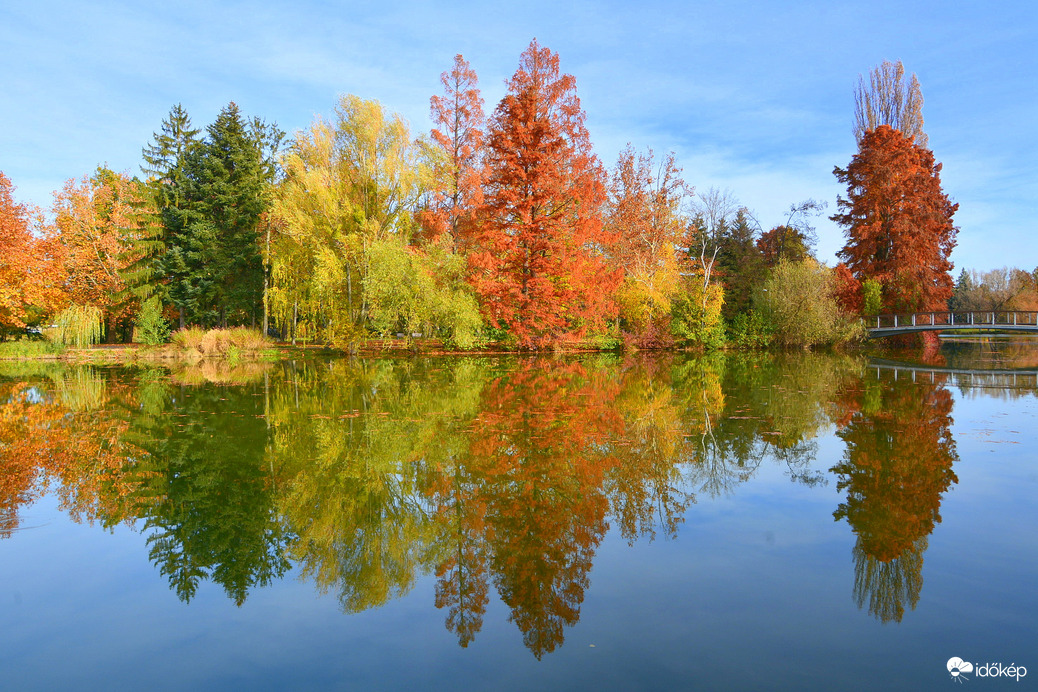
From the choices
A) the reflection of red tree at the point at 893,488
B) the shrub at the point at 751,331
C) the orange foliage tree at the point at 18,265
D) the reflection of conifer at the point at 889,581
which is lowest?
the reflection of conifer at the point at 889,581

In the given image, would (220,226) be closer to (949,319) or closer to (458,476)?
(458,476)

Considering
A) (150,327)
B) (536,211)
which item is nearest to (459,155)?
(536,211)

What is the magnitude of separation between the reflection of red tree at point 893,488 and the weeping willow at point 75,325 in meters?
30.8

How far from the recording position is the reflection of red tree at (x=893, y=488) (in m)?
4.29

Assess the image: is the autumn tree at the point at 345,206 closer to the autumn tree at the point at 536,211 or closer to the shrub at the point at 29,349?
the autumn tree at the point at 536,211

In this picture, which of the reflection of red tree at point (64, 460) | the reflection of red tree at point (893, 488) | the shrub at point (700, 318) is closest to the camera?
the reflection of red tree at point (893, 488)

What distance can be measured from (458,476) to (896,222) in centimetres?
3492

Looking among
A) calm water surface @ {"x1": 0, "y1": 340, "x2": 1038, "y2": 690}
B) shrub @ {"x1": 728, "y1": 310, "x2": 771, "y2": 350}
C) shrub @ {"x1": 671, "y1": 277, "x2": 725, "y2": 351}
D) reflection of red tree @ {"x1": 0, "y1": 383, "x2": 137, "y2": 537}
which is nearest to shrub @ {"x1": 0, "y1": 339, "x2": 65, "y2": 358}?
reflection of red tree @ {"x1": 0, "y1": 383, "x2": 137, "y2": 537}

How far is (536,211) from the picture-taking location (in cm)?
2602

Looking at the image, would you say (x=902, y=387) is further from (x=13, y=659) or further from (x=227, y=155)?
(x=227, y=155)

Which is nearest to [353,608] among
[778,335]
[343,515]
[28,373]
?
[343,515]

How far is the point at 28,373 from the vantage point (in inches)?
822

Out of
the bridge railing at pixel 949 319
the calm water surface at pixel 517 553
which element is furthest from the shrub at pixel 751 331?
the calm water surface at pixel 517 553

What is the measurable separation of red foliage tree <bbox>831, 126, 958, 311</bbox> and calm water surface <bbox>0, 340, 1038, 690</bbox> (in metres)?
27.3
